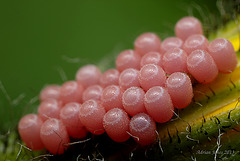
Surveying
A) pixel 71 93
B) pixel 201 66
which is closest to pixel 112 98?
pixel 71 93

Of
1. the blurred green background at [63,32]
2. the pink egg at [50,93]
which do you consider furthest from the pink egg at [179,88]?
the blurred green background at [63,32]

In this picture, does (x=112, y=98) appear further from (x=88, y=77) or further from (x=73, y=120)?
(x=88, y=77)

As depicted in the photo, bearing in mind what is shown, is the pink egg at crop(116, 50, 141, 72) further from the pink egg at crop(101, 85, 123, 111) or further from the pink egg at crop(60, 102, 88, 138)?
the pink egg at crop(60, 102, 88, 138)

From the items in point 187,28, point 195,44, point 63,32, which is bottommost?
point 195,44

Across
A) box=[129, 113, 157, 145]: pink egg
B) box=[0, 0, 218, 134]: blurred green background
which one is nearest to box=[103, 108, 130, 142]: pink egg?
box=[129, 113, 157, 145]: pink egg

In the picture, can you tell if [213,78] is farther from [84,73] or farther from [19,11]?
[19,11]
